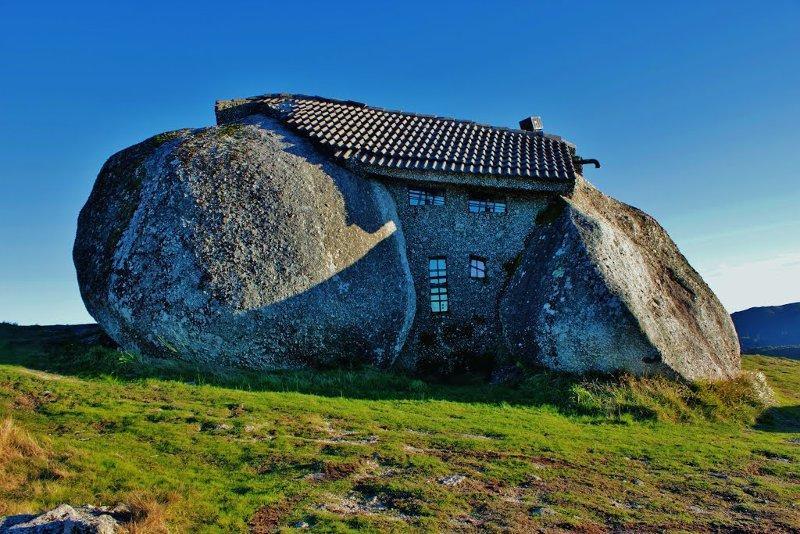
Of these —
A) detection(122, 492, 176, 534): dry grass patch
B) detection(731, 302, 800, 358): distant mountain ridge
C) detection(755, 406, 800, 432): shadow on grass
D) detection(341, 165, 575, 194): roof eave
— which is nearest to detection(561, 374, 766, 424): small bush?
detection(755, 406, 800, 432): shadow on grass

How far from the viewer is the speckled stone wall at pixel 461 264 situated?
1981cm

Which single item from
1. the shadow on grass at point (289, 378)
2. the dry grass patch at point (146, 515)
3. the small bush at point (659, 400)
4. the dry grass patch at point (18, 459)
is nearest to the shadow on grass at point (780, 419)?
the small bush at point (659, 400)

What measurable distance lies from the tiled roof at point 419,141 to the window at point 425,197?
1.00m

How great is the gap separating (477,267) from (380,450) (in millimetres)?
11116

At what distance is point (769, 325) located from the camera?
68.1 m

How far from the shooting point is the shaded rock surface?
6295mm

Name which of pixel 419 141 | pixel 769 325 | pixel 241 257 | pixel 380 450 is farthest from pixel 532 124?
pixel 769 325

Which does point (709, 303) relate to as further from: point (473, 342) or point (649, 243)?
point (473, 342)

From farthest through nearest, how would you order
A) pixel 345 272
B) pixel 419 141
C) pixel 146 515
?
pixel 419 141
pixel 345 272
pixel 146 515

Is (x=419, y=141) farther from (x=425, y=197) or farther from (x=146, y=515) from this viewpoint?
(x=146, y=515)

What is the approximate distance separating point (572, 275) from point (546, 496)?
9.91m

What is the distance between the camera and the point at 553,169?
70.3ft

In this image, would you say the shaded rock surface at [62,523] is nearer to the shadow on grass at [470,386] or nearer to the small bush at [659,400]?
the shadow on grass at [470,386]

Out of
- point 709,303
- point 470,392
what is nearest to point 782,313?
point 709,303
